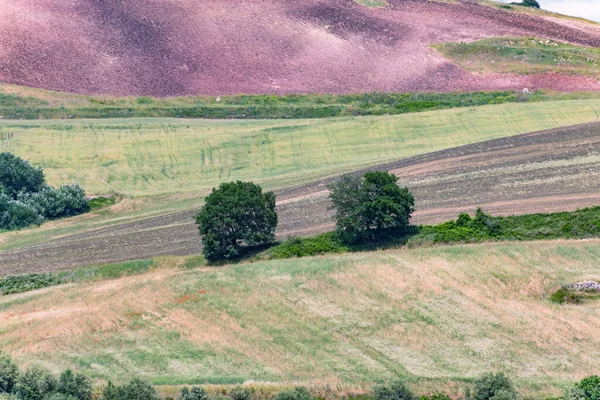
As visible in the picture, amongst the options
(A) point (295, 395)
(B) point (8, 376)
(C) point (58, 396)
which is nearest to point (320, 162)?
(B) point (8, 376)

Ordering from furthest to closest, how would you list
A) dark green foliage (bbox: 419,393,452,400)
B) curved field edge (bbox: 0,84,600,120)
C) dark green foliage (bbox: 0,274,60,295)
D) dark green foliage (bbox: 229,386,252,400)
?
curved field edge (bbox: 0,84,600,120), dark green foliage (bbox: 0,274,60,295), dark green foliage (bbox: 229,386,252,400), dark green foliage (bbox: 419,393,452,400)

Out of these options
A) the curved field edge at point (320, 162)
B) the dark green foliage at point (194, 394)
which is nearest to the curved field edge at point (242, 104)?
the curved field edge at point (320, 162)

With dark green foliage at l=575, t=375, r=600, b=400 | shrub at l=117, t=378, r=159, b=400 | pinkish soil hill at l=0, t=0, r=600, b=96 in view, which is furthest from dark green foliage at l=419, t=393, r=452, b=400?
pinkish soil hill at l=0, t=0, r=600, b=96

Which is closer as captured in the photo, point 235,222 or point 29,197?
point 235,222

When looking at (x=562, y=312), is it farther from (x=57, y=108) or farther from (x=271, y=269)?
(x=57, y=108)

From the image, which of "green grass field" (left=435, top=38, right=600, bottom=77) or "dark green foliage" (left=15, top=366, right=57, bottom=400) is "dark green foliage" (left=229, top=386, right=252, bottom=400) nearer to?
"dark green foliage" (left=15, top=366, right=57, bottom=400)

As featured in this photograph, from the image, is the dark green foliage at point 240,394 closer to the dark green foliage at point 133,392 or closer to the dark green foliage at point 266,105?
the dark green foliage at point 133,392

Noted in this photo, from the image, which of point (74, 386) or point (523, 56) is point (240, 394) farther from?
point (523, 56)
